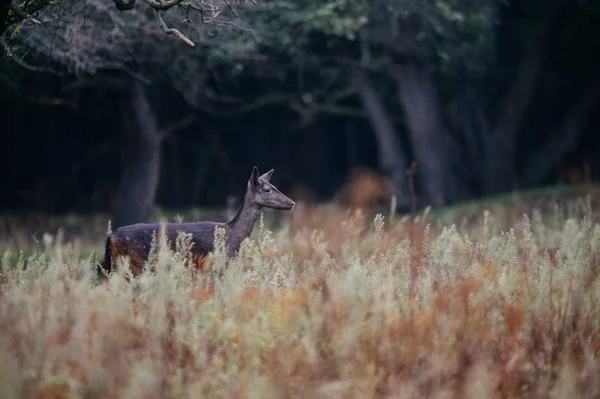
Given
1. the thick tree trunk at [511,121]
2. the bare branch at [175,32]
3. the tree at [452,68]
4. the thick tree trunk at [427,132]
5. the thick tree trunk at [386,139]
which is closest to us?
the bare branch at [175,32]

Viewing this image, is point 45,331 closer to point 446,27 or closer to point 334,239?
point 334,239

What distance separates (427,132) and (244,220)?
14352 mm

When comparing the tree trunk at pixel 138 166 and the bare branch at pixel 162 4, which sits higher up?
the bare branch at pixel 162 4

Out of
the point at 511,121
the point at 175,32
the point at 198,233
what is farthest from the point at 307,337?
the point at 511,121

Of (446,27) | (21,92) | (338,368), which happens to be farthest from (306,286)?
(446,27)

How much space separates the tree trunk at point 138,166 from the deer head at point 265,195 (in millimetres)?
8736

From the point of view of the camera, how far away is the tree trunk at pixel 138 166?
1833 centimetres

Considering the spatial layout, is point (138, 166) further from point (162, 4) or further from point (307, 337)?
point (307, 337)

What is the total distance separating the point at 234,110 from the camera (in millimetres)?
26906

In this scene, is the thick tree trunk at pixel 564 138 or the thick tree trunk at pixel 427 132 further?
the thick tree trunk at pixel 564 138

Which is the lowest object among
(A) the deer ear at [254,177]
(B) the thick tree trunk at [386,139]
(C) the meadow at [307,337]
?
(C) the meadow at [307,337]

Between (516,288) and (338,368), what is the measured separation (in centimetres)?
224

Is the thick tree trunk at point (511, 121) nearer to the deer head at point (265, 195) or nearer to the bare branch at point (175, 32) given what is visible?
the deer head at point (265, 195)

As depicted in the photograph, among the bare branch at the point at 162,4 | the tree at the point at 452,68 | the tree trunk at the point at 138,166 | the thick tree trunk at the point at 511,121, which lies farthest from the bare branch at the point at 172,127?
the bare branch at the point at 162,4
